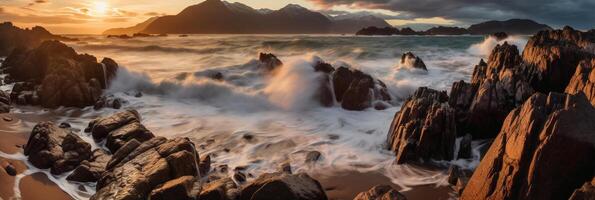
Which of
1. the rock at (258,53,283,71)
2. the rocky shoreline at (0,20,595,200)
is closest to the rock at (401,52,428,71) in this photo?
the rocky shoreline at (0,20,595,200)

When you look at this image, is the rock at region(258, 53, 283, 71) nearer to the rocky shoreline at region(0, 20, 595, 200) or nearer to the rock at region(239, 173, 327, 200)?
the rocky shoreline at region(0, 20, 595, 200)

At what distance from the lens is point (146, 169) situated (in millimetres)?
9164

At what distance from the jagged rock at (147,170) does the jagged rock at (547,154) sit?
5.88m

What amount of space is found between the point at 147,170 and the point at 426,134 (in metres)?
7.01

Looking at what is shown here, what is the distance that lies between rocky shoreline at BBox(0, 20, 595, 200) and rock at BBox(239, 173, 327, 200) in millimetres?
20

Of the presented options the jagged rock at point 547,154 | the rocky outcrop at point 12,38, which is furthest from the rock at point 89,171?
the rocky outcrop at point 12,38

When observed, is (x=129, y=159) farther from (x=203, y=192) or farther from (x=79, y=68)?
(x=79, y=68)

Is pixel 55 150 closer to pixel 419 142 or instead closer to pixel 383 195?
pixel 383 195

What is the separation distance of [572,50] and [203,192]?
47.8 ft

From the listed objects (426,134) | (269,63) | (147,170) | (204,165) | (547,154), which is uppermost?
(547,154)

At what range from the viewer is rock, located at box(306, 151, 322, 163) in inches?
455

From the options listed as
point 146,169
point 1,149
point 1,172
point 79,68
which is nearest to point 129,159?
point 146,169

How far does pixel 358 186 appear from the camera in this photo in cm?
987

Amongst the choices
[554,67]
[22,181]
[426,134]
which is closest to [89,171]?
[22,181]
